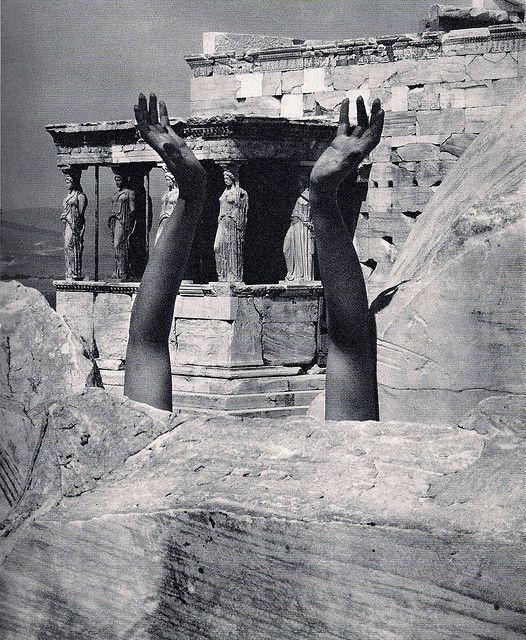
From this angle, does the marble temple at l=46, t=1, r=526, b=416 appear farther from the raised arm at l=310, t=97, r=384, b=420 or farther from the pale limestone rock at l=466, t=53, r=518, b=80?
the raised arm at l=310, t=97, r=384, b=420

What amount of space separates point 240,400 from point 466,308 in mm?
8368

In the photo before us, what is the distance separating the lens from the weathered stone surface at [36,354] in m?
5.66

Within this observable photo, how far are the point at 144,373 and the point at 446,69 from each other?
1032cm

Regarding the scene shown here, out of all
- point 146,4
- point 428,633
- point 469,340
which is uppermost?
point 146,4

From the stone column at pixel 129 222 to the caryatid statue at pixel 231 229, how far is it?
62.7 inches

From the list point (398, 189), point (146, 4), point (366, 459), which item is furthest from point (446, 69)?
point (366, 459)

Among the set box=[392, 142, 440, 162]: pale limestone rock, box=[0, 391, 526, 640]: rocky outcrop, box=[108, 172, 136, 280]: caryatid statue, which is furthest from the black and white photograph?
box=[392, 142, 440, 162]: pale limestone rock

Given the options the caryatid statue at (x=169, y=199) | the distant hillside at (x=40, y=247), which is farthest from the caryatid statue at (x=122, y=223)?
the caryatid statue at (x=169, y=199)

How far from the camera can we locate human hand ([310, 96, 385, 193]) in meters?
4.93

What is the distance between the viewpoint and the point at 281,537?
13.5ft

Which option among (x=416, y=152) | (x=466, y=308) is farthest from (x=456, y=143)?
(x=466, y=308)

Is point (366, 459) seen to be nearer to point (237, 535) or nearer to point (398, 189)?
→ point (237, 535)

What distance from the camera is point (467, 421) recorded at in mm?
4406

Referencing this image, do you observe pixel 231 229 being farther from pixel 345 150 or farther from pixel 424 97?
pixel 345 150
